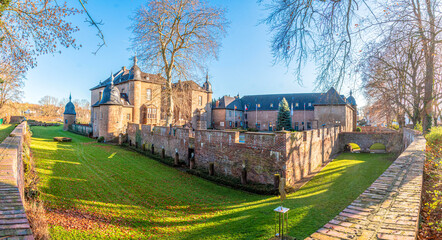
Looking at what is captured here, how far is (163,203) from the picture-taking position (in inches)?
394

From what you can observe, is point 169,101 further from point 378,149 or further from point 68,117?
point 68,117

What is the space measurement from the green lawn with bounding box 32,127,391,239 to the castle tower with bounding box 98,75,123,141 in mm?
10707

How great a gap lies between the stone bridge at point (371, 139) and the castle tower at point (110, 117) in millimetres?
27108

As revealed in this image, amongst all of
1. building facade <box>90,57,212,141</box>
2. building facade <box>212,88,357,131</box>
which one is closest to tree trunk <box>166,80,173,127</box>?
building facade <box>90,57,212,141</box>

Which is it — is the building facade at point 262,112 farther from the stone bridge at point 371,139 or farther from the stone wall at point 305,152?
the stone wall at point 305,152

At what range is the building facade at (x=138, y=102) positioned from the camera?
2502 centimetres

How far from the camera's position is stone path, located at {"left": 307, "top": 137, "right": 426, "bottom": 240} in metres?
2.66

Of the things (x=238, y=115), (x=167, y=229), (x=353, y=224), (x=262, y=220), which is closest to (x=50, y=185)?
(x=167, y=229)

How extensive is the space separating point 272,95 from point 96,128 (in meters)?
39.9

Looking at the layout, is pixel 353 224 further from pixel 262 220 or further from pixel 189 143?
pixel 189 143

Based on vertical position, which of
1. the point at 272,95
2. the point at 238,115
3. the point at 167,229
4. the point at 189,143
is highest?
the point at 272,95

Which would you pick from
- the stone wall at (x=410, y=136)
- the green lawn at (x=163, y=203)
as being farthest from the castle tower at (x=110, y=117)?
the stone wall at (x=410, y=136)

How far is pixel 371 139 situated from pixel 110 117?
3086cm

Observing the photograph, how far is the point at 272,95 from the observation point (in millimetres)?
55438
